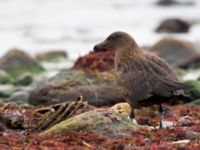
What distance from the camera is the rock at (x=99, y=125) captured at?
832 centimetres

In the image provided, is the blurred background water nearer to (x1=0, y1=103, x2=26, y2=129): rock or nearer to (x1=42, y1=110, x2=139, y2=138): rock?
(x1=0, y1=103, x2=26, y2=129): rock

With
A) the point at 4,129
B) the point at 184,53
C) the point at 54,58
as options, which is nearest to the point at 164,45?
the point at 184,53

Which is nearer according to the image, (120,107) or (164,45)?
(120,107)

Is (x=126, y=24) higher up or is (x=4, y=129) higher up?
(x=126, y=24)

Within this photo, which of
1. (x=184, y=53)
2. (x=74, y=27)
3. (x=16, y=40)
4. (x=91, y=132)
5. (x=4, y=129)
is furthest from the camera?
(x=74, y=27)

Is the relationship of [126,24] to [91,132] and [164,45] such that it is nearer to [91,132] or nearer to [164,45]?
[164,45]

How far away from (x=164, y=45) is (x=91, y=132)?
12285 mm

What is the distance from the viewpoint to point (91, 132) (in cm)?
829

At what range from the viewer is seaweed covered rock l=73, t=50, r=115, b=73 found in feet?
48.0

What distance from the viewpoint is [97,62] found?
14.9 meters

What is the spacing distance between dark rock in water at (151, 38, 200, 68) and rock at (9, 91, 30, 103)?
5.84m

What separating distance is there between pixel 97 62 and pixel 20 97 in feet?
5.99

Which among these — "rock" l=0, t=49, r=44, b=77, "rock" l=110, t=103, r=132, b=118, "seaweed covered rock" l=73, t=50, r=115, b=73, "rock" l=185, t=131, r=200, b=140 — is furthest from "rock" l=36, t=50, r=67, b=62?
"rock" l=185, t=131, r=200, b=140

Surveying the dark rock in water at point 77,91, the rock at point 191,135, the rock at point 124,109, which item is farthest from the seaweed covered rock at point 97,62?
the rock at point 191,135
